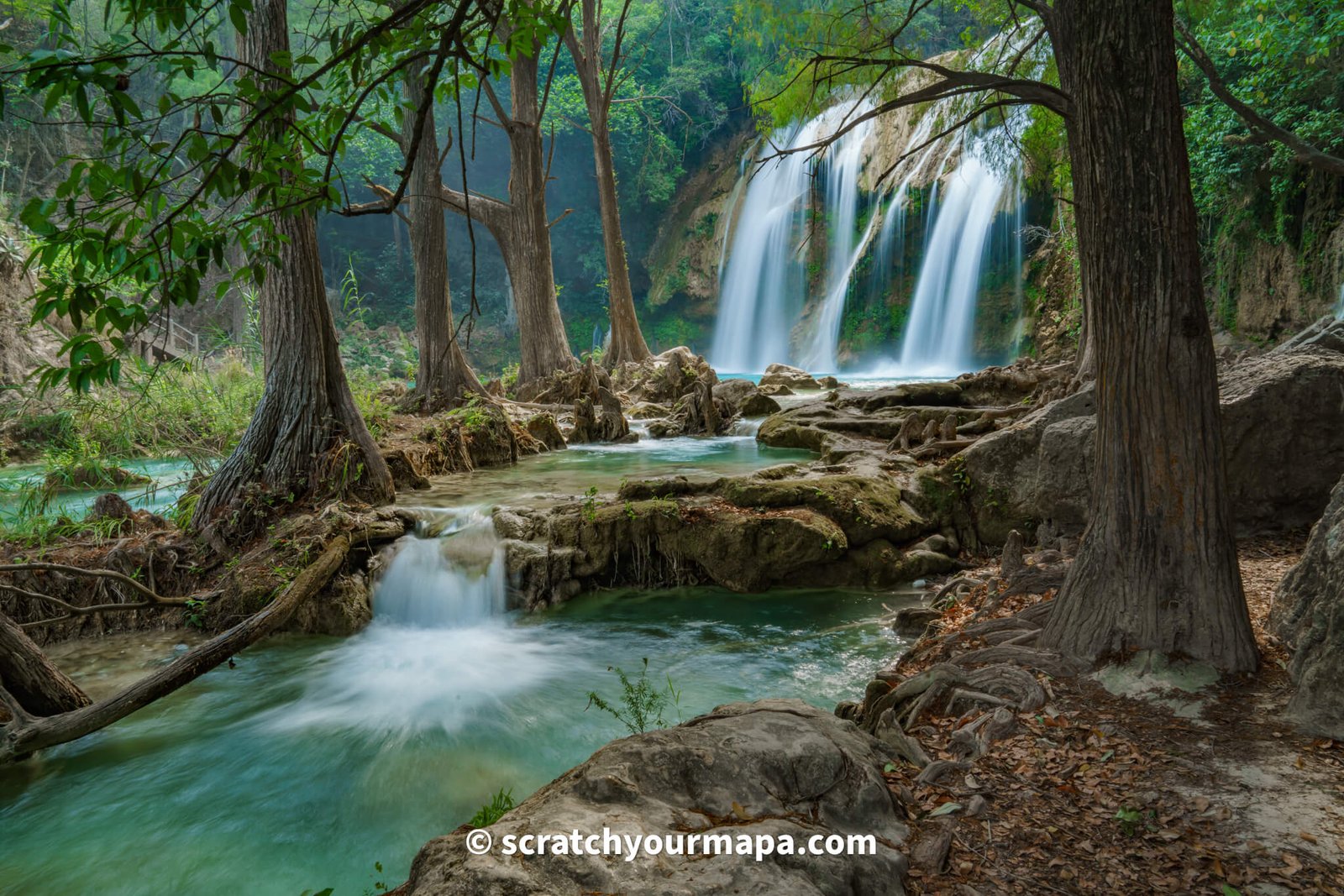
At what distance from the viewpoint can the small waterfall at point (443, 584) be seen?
23.7 ft

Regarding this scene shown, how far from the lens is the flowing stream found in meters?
4.17

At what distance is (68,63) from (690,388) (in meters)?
13.9

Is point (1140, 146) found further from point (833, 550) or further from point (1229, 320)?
point (1229, 320)

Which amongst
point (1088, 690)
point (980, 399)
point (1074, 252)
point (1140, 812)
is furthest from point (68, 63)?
point (1074, 252)

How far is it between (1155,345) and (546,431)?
10124mm

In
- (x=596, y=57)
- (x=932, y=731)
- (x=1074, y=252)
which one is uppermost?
(x=596, y=57)

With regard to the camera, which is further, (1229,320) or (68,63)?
(1229,320)

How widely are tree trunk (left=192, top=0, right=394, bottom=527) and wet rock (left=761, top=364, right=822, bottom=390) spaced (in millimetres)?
10562

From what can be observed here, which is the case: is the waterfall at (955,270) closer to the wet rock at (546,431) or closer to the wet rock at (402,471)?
the wet rock at (546,431)

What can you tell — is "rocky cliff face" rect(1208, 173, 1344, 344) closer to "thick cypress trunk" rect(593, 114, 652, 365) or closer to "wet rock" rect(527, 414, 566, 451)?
"thick cypress trunk" rect(593, 114, 652, 365)

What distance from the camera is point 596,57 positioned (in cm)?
1861

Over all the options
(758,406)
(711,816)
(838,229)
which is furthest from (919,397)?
(838,229)

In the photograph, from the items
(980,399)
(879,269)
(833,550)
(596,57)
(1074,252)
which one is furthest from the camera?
(879,269)

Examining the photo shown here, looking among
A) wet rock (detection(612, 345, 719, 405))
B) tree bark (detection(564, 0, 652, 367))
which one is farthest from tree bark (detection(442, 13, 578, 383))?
tree bark (detection(564, 0, 652, 367))
